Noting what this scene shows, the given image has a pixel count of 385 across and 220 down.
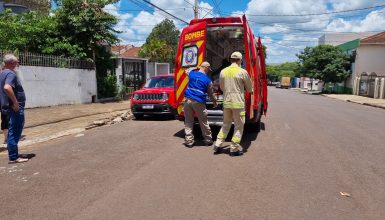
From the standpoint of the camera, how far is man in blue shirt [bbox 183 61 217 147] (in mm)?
8148

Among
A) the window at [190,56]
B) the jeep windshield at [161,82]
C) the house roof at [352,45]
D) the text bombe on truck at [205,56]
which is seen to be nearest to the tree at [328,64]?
the house roof at [352,45]

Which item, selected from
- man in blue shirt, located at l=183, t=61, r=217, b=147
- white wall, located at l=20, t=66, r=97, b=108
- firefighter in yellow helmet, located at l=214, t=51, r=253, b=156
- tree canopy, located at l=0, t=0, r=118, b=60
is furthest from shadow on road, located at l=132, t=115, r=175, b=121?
tree canopy, located at l=0, t=0, r=118, b=60

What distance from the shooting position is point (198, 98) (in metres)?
8.16

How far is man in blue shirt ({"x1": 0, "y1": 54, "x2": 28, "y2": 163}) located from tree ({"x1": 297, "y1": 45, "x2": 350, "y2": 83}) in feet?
131

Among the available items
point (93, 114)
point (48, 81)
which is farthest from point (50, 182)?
point (48, 81)

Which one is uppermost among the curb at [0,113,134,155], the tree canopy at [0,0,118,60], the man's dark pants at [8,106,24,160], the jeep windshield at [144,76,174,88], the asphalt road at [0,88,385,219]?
the tree canopy at [0,0,118,60]

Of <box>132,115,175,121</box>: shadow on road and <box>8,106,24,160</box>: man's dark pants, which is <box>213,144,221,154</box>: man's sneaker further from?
<box>132,115,175,121</box>: shadow on road

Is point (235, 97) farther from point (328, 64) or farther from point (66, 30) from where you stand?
point (328, 64)

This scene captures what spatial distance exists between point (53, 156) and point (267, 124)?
6.86 m

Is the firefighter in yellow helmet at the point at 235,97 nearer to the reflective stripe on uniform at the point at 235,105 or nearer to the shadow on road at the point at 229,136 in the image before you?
the reflective stripe on uniform at the point at 235,105

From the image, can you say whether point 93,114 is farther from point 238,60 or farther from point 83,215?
point 83,215

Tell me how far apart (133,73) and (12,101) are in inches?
806

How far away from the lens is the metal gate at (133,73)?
25.7 meters

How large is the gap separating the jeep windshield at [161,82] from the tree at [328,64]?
31994mm
